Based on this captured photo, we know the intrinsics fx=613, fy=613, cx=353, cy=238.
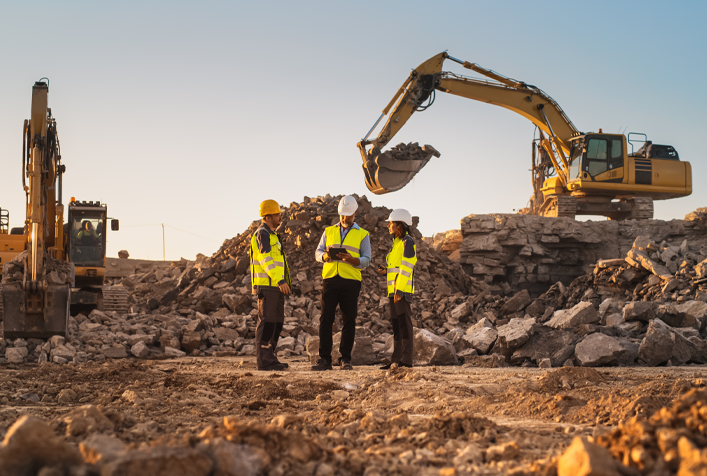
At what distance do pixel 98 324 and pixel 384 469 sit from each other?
863 centimetres

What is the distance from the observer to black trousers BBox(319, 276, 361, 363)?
6633 millimetres

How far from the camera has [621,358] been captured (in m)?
6.92

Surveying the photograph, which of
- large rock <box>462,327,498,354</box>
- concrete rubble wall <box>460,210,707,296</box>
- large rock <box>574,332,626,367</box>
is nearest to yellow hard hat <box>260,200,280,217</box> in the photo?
large rock <box>462,327,498,354</box>

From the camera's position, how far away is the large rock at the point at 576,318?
8.01 m

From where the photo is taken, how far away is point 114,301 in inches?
474

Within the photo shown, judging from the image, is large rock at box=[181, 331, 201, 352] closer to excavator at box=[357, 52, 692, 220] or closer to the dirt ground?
the dirt ground

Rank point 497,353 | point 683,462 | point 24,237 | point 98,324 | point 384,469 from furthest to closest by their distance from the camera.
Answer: point 24,237, point 98,324, point 497,353, point 384,469, point 683,462

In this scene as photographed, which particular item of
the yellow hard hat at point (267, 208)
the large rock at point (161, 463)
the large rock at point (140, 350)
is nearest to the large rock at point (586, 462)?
the large rock at point (161, 463)

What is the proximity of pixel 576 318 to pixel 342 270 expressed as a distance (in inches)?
136

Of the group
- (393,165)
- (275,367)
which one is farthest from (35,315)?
(393,165)

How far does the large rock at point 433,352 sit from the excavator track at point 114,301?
277 inches

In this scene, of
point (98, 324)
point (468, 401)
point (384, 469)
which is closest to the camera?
point (384, 469)

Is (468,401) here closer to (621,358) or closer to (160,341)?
(621,358)

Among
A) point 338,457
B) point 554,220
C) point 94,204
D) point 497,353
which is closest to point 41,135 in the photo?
point 94,204
